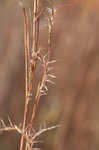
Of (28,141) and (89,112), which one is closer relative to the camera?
(28,141)

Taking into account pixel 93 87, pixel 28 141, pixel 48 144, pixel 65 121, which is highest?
pixel 28 141

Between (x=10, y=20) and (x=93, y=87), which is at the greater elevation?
(x=10, y=20)

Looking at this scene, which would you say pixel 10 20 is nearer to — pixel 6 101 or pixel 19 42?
pixel 19 42

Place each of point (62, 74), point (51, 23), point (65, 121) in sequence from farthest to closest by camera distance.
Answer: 1. point (62, 74)
2. point (65, 121)
3. point (51, 23)

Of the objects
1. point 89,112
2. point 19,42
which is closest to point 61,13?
point 19,42

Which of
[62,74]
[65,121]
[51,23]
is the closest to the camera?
[51,23]

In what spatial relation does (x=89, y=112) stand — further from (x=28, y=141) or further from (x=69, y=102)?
(x=28, y=141)
